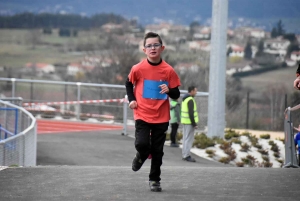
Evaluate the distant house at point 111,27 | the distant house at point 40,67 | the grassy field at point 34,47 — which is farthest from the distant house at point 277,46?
the distant house at point 40,67

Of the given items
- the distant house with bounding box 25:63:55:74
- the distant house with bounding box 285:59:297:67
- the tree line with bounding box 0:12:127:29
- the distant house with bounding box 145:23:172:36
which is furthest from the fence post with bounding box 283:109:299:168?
the tree line with bounding box 0:12:127:29

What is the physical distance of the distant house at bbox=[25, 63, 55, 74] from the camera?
205ft

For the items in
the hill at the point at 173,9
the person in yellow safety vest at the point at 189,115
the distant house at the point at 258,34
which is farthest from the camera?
the hill at the point at 173,9

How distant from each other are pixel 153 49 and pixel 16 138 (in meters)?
4.97

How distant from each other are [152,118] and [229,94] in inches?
1374

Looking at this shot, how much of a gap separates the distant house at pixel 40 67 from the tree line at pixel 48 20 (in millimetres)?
6960

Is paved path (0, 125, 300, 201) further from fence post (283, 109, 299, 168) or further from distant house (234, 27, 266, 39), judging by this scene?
distant house (234, 27, 266, 39)

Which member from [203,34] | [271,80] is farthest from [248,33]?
[271,80]

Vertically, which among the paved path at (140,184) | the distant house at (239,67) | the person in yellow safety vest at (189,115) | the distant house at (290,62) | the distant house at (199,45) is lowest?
the paved path at (140,184)

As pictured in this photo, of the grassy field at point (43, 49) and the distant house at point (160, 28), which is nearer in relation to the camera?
the grassy field at point (43, 49)

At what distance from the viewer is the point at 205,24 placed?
64.5 metres

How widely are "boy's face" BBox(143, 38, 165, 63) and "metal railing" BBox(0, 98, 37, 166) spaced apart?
3.59 m

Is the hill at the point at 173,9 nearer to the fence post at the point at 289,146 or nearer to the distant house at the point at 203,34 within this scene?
the distant house at the point at 203,34

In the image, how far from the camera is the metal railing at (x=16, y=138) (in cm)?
1348
